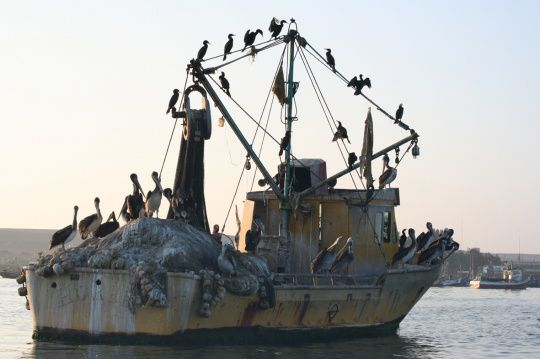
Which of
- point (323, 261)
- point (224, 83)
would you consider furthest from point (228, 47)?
point (323, 261)

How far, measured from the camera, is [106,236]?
31.4 meters

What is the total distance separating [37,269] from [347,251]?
890 cm

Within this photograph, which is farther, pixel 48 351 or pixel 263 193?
pixel 263 193

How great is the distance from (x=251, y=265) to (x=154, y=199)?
3.18 m

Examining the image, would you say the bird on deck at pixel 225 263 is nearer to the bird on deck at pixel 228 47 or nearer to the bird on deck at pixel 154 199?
the bird on deck at pixel 154 199

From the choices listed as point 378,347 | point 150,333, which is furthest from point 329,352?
point 150,333

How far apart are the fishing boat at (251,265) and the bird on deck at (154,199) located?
488 millimetres

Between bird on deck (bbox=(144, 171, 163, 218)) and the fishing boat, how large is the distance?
488mm

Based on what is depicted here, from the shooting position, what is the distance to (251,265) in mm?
31641

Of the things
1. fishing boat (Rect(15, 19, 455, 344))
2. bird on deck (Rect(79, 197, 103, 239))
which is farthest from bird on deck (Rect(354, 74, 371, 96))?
A: bird on deck (Rect(79, 197, 103, 239))

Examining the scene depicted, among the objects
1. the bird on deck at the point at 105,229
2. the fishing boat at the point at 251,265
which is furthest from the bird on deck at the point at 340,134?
the bird on deck at the point at 105,229

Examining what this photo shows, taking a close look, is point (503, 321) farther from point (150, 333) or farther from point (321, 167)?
point (150, 333)

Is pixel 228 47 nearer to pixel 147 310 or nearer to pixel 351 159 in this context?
pixel 351 159

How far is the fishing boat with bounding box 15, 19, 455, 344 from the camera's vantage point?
29766 mm
